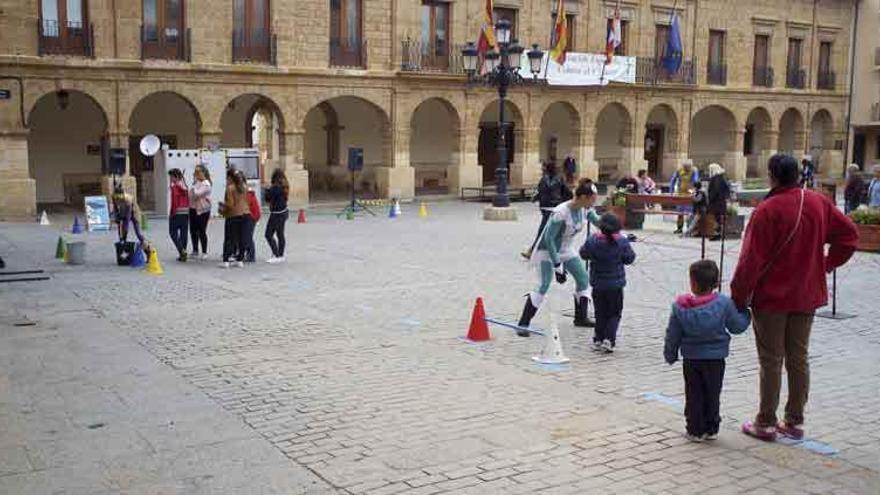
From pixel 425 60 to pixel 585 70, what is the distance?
6045 millimetres

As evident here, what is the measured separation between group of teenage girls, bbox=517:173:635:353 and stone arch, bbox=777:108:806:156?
33.5 m

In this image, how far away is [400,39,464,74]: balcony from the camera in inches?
1110

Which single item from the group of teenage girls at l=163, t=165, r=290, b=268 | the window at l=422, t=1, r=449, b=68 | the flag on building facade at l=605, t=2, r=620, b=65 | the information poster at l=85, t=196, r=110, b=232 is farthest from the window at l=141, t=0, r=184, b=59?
the flag on building facade at l=605, t=2, r=620, b=65

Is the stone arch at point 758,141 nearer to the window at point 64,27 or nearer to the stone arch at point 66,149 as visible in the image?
the stone arch at point 66,149

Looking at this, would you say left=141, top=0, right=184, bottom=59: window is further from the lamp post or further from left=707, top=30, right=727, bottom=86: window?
left=707, top=30, right=727, bottom=86: window

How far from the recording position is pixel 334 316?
1021cm

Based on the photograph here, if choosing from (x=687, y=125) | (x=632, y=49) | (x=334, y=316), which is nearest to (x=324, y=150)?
(x=632, y=49)

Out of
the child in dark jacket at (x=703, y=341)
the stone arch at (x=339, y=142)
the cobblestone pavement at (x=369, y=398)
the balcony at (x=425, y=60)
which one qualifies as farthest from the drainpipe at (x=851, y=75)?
the child in dark jacket at (x=703, y=341)

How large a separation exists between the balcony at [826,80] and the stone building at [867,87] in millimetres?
1184

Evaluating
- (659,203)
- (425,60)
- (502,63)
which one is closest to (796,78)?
(425,60)

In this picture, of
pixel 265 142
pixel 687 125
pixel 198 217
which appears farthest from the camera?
pixel 265 142

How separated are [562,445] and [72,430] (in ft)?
10.8

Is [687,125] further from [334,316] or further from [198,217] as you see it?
[334,316]

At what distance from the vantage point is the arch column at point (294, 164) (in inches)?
1036
